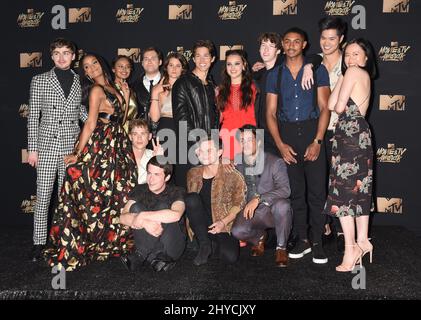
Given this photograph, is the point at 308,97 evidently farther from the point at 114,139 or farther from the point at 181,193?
the point at 114,139

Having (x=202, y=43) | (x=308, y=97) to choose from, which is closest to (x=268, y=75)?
(x=308, y=97)

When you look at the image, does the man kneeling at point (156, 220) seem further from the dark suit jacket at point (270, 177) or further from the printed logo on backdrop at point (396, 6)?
the printed logo on backdrop at point (396, 6)

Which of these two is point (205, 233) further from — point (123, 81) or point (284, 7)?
point (284, 7)

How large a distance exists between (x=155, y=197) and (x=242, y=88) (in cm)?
123

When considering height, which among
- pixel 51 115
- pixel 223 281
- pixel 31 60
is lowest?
pixel 223 281

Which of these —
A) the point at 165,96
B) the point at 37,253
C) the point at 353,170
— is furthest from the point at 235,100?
the point at 37,253

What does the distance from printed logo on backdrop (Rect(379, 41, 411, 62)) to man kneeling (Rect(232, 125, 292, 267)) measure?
2065 mm

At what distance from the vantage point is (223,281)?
3232 mm

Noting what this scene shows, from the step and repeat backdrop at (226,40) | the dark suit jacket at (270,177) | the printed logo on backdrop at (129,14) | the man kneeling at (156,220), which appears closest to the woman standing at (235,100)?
the dark suit jacket at (270,177)

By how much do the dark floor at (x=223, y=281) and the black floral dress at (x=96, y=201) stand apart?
0.14 metres

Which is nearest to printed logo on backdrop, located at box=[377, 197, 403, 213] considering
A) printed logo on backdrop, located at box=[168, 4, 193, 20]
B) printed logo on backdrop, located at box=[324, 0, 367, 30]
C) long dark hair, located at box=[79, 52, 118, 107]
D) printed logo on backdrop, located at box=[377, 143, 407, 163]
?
printed logo on backdrop, located at box=[377, 143, 407, 163]

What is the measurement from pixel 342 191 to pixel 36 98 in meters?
2.62

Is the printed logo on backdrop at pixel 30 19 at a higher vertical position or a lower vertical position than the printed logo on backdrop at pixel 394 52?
higher

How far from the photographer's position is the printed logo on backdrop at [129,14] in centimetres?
514
